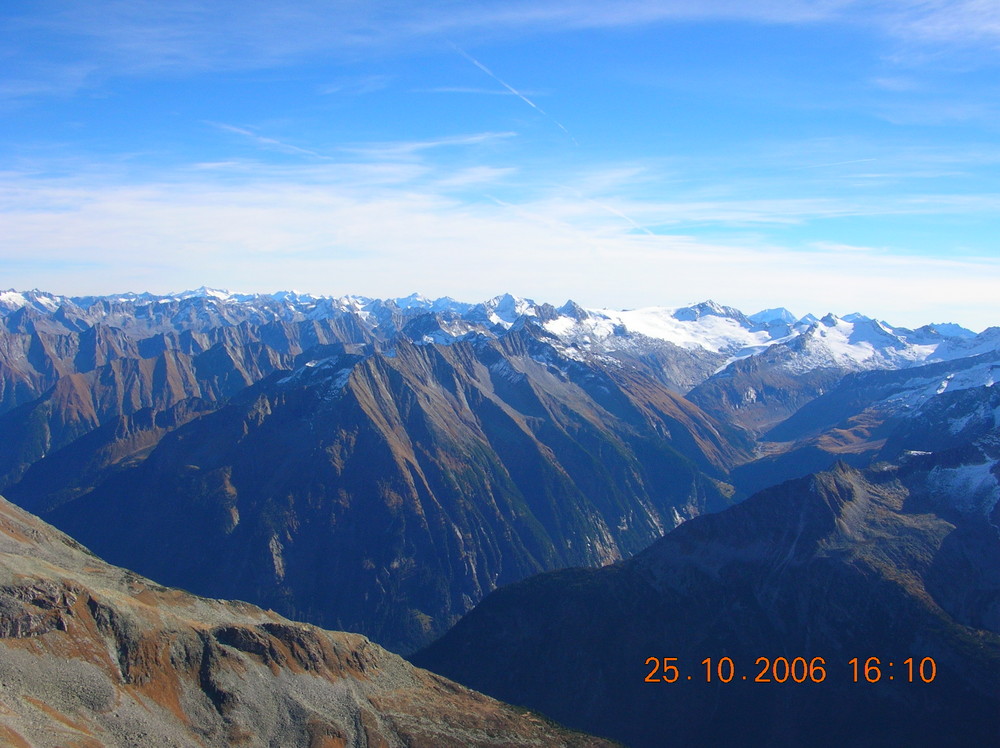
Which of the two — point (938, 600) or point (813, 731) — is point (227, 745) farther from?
point (938, 600)

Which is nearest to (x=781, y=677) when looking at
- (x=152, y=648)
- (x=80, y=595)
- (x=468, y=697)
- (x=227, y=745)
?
(x=468, y=697)

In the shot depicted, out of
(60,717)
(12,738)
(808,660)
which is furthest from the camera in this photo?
(808,660)

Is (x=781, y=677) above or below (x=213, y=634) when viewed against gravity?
below
